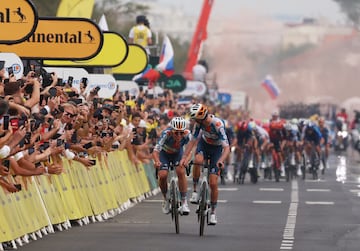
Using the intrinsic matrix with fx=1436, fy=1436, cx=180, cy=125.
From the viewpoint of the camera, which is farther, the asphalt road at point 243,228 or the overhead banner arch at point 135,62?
the overhead banner arch at point 135,62

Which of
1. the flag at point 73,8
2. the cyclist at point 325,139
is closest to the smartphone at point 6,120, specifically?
the flag at point 73,8

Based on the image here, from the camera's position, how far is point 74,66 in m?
26.3

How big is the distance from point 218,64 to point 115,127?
7808cm

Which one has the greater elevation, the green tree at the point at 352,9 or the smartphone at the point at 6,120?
the green tree at the point at 352,9

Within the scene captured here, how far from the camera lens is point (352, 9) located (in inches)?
3730

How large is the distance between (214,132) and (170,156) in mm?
858

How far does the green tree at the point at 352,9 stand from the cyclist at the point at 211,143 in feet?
245

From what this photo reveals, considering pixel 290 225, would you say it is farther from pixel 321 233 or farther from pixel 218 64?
pixel 218 64

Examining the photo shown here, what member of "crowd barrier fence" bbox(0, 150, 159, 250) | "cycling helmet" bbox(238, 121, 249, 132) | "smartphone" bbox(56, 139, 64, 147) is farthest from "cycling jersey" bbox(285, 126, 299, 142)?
"smartphone" bbox(56, 139, 64, 147)

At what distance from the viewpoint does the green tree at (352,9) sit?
94500 millimetres

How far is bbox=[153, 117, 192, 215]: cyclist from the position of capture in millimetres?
20625

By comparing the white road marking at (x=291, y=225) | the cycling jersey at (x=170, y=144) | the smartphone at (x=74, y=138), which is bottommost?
the white road marking at (x=291, y=225)

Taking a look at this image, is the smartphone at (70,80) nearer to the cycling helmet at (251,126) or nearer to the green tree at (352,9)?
the cycling helmet at (251,126)

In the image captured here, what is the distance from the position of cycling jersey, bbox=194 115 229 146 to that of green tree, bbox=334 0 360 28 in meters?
74.6
